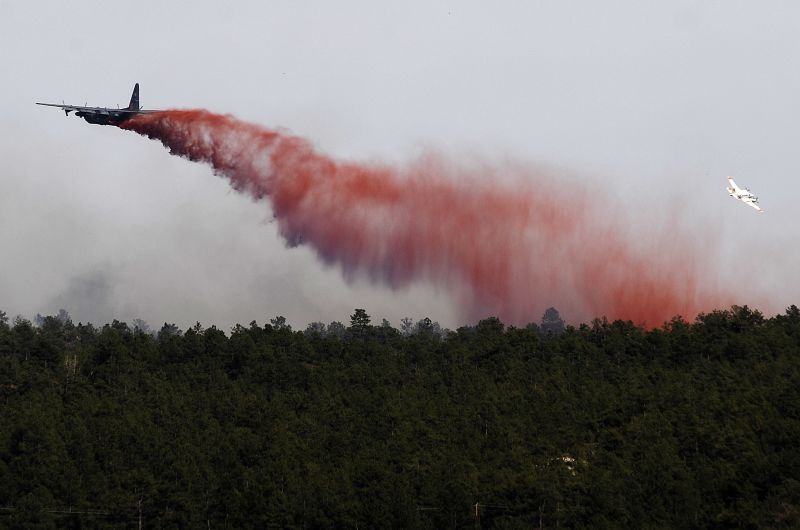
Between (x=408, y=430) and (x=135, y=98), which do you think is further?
(x=135, y=98)

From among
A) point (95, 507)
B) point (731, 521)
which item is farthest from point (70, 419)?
point (731, 521)

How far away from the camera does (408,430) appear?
12325 cm

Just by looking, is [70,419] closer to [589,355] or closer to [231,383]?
[231,383]

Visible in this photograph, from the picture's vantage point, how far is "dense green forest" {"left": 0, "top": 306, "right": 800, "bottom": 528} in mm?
103250

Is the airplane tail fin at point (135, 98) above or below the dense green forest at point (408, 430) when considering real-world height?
above

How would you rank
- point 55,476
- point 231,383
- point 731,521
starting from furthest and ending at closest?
point 231,383, point 55,476, point 731,521

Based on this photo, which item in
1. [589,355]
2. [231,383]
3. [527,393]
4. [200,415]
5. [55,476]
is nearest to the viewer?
[55,476]

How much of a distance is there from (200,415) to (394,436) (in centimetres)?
2364

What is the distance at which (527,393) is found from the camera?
144m

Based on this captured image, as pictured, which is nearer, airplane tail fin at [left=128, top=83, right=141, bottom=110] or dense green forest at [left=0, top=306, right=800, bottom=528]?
dense green forest at [left=0, top=306, right=800, bottom=528]

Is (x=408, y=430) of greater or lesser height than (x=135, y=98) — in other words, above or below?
below

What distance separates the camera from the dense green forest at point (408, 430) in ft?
339

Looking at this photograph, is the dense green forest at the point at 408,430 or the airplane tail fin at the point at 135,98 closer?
the dense green forest at the point at 408,430

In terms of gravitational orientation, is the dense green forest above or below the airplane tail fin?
below
